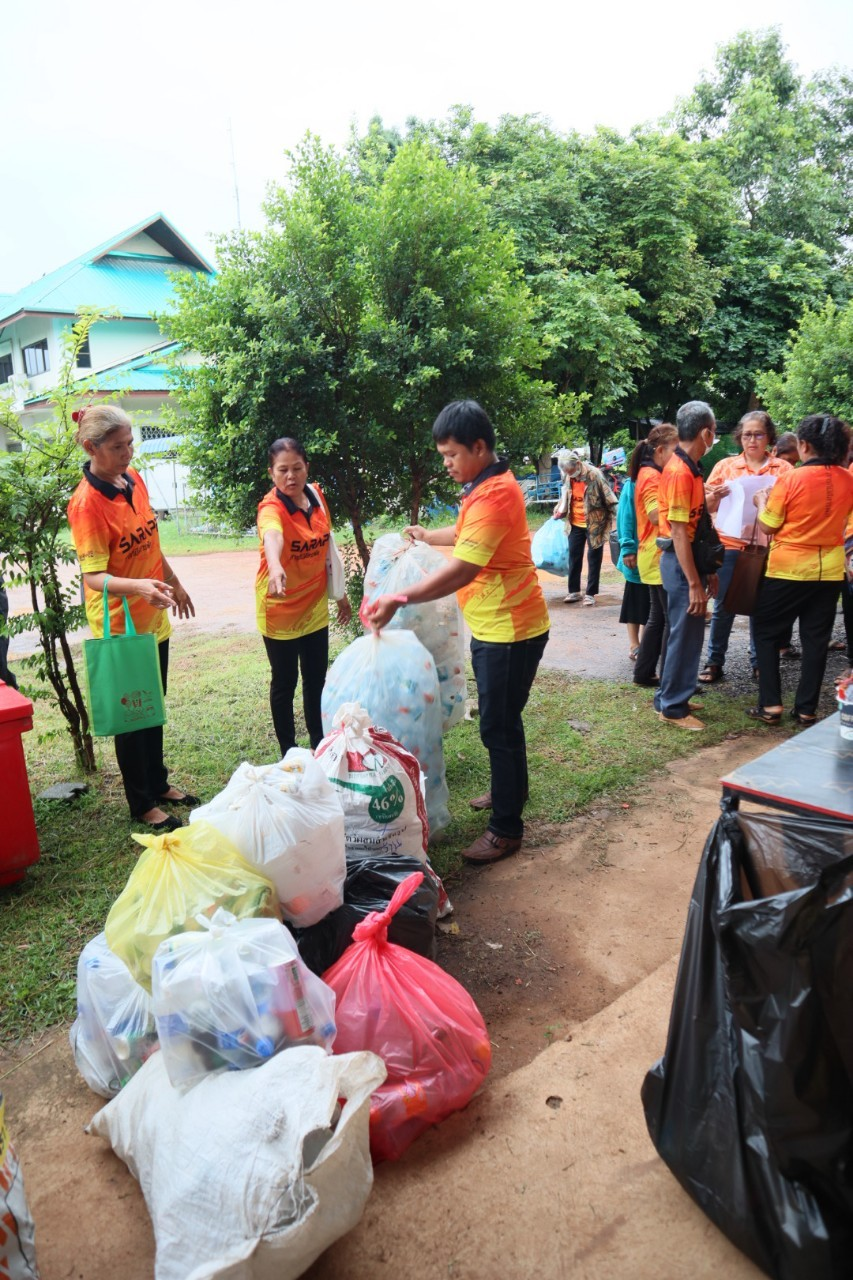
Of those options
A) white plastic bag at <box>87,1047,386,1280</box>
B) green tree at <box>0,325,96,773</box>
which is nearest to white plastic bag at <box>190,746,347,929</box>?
white plastic bag at <box>87,1047,386,1280</box>

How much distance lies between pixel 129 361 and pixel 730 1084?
23.8 metres

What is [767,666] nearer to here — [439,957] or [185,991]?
[439,957]

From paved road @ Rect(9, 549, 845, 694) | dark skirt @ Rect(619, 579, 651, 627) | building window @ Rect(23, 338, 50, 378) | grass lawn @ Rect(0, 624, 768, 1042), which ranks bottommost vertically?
paved road @ Rect(9, 549, 845, 694)

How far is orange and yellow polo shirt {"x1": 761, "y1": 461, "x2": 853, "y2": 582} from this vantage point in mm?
4598

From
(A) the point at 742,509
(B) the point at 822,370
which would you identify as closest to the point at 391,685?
(A) the point at 742,509

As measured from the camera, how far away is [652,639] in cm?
570

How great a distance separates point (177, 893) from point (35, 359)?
2775 cm

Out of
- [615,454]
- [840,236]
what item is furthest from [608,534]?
[840,236]

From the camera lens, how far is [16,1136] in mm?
2148

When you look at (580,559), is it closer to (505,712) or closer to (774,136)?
(505,712)

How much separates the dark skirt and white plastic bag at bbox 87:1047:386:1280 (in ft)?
15.9

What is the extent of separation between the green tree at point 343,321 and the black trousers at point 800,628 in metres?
2.46

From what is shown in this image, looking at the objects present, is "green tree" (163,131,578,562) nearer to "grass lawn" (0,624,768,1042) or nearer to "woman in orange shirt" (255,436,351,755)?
"grass lawn" (0,624,768,1042)

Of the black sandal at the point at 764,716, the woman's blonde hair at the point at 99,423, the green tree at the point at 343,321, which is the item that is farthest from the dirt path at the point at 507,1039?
the green tree at the point at 343,321
